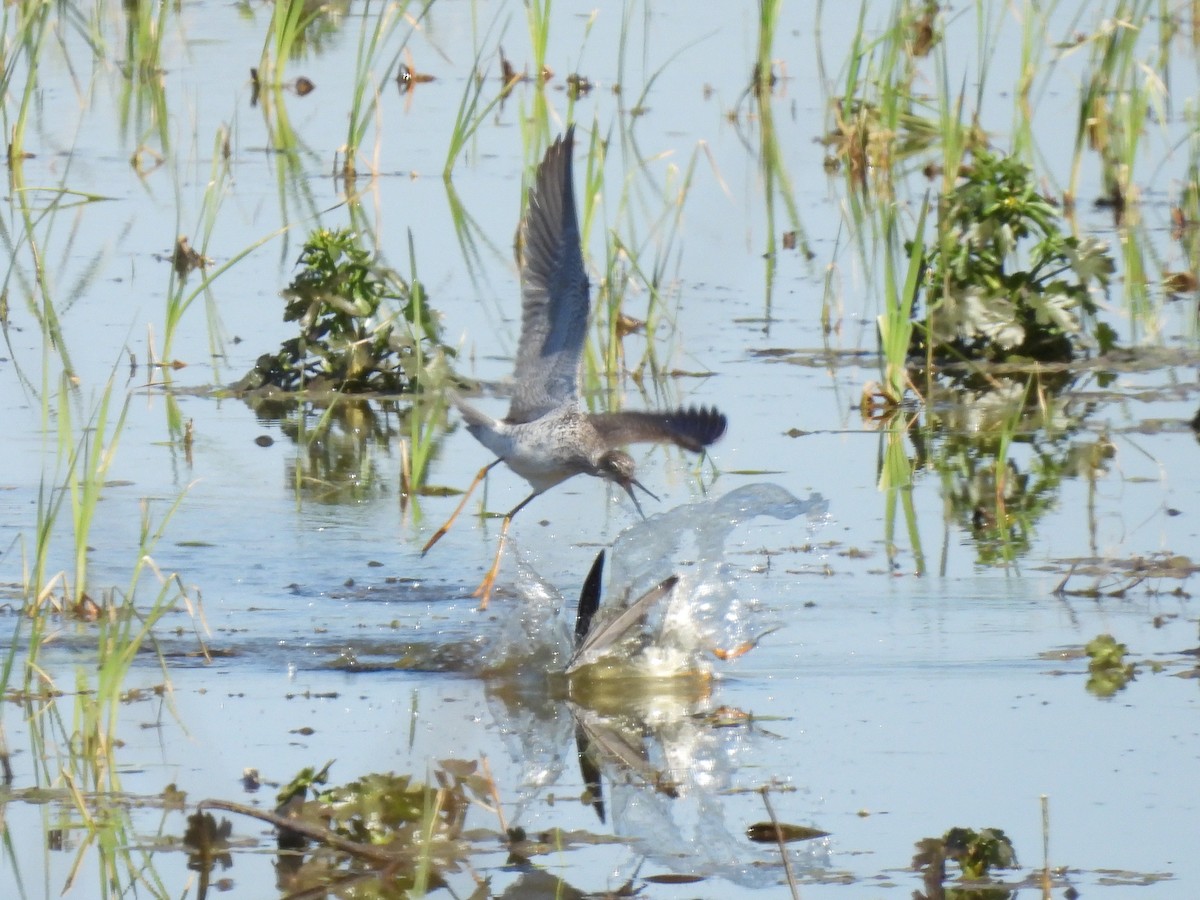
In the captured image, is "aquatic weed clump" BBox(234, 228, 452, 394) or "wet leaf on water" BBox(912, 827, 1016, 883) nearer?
"wet leaf on water" BBox(912, 827, 1016, 883)

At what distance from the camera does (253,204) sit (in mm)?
11062

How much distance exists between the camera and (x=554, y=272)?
6461mm

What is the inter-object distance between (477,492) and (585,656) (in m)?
2.05

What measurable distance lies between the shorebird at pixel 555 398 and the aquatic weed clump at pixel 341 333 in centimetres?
140

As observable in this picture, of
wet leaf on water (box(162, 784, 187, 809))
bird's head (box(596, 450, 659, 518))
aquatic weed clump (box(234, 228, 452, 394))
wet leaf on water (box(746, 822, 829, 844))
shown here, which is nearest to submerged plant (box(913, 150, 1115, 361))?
aquatic weed clump (box(234, 228, 452, 394))

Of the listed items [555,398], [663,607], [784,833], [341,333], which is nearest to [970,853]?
[784,833]

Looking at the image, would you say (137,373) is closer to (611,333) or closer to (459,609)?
(611,333)

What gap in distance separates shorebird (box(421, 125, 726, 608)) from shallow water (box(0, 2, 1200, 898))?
0.28 metres

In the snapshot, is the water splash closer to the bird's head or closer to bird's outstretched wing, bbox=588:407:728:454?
bird's outstretched wing, bbox=588:407:728:454

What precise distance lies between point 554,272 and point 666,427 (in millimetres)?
602

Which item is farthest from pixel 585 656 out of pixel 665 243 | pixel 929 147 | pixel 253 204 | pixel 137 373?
pixel 929 147

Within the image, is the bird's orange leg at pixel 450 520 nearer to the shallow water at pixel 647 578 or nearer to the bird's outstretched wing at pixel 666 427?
the shallow water at pixel 647 578

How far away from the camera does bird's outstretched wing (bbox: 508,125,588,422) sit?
21.0ft

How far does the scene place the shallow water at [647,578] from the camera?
15.3ft
